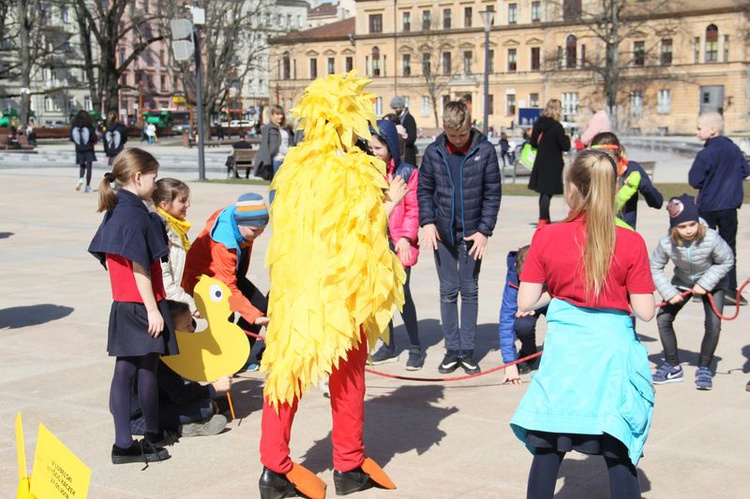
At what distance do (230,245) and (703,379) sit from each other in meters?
3.19

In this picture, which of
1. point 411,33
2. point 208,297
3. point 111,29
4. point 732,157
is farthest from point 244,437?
point 411,33

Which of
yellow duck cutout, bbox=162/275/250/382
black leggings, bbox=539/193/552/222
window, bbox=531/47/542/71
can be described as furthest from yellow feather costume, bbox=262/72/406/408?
window, bbox=531/47/542/71

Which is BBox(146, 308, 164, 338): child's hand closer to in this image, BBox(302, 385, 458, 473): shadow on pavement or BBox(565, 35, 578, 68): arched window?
BBox(302, 385, 458, 473): shadow on pavement

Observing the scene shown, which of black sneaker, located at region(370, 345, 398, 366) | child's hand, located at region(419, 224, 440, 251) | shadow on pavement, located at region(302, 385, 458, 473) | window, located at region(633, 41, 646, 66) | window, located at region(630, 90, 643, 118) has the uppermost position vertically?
window, located at region(633, 41, 646, 66)

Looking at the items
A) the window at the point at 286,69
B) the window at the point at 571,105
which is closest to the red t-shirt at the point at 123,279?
the window at the point at 571,105

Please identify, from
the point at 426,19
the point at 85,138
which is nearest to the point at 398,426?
the point at 85,138

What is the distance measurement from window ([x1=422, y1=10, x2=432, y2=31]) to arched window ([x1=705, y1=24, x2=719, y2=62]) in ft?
83.5

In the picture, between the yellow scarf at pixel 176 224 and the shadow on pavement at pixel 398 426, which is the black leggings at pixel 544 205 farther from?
the yellow scarf at pixel 176 224

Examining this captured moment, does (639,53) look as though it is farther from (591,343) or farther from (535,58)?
(591,343)

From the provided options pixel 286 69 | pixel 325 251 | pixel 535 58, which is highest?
pixel 286 69

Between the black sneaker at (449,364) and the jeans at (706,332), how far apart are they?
4.60 ft

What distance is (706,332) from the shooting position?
6582 millimetres

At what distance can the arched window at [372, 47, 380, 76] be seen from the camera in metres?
93.7

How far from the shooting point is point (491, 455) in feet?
17.0
